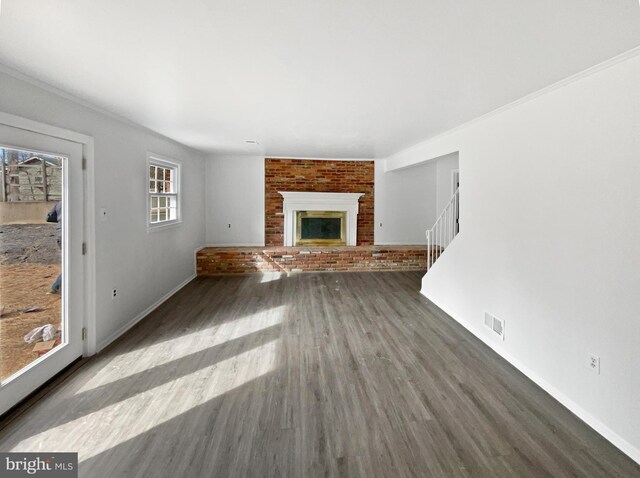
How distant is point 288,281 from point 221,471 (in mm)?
3982

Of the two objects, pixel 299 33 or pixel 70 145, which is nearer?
pixel 299 33

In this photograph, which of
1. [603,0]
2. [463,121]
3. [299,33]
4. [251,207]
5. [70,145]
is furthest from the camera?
[251,207]

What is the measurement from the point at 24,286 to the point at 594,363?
381 centimetres

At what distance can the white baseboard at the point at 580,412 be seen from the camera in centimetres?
178

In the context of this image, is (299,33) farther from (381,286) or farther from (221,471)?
(381,286)

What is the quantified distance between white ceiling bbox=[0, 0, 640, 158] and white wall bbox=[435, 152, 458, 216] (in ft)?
12.8

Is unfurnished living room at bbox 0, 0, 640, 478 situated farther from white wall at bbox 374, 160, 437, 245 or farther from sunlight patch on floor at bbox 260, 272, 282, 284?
white wall at bbox 374, 160, 437, 245

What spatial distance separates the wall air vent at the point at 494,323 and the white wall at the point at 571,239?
69 millimetres

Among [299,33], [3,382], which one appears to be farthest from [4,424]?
[299,33]

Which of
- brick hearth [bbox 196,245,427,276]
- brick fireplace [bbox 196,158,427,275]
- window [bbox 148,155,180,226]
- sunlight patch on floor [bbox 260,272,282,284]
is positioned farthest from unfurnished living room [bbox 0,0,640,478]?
brick fireplace [bbox 196,158,427,275]

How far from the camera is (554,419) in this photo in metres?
2.06

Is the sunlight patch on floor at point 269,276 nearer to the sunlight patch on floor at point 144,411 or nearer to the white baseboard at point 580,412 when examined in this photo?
the sunlight patch on floor at point 144,411

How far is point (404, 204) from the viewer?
7086 millimetres

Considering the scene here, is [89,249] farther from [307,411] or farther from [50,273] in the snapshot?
[307,411]
